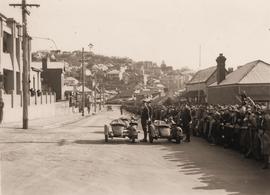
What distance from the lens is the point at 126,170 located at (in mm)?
13859

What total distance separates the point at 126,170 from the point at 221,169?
266 centimetres

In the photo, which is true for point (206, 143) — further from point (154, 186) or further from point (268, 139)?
point (154, 186)

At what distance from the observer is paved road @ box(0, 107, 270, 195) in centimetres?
1111

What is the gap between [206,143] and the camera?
74.8 ft

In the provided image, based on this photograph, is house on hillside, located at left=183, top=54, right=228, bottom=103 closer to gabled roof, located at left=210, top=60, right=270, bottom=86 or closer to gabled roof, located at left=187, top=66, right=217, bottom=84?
gabled roof, located at left=187, top=66, right=217, bottom=84

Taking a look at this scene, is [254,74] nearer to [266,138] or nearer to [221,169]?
[266,138]

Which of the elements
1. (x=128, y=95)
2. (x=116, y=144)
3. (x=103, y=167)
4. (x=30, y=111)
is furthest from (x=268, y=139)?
(x=128, y=95)

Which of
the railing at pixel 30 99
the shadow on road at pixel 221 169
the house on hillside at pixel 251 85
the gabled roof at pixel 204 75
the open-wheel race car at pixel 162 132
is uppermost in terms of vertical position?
the gabled roof at pixel 204 75

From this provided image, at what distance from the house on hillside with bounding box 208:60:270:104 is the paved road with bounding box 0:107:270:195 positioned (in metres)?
35.8

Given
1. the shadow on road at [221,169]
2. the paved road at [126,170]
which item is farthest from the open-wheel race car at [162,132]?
the shadow on road at [221,169]

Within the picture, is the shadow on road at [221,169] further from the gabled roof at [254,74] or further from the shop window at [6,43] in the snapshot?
the gabled roof at [254,74]

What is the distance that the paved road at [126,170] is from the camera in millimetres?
11109

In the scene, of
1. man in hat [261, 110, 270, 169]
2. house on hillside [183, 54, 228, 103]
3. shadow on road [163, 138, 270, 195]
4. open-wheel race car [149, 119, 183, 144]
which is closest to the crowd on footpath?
man in hat [261, 110, 270, 169]

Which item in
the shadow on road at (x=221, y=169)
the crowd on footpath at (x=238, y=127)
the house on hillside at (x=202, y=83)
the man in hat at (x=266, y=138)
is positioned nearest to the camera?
the shadow on road at (x=221, y=169)
